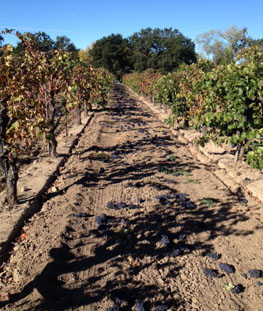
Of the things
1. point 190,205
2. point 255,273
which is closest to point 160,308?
point 255,273

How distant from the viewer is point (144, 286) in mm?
5168

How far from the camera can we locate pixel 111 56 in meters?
83.2

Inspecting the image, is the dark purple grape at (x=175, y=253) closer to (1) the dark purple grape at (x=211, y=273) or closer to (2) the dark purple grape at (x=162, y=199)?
(1) the dark purple grape at (x=211, y=273)

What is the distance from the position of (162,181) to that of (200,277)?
4.66 meters

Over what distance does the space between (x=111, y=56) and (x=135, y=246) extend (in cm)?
8266

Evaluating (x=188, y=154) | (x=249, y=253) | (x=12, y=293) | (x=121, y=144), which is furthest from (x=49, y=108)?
(x=249, y=253)

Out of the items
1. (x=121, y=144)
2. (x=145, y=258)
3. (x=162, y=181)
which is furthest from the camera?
(x=121, y=144)

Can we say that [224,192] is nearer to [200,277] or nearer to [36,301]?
[200,277]

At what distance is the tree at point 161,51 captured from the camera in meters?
73.2

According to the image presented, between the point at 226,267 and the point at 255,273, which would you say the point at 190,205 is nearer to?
the point at 226,267

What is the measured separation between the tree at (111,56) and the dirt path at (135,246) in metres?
75.5

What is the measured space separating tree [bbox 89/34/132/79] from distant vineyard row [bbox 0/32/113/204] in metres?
→ 69.4

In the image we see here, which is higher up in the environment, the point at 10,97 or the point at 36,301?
the point at 10,97

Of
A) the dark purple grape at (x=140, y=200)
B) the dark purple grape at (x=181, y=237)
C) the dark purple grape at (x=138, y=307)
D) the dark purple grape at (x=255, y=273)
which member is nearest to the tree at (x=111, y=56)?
the dark purple grape at (x=140, y=200)
